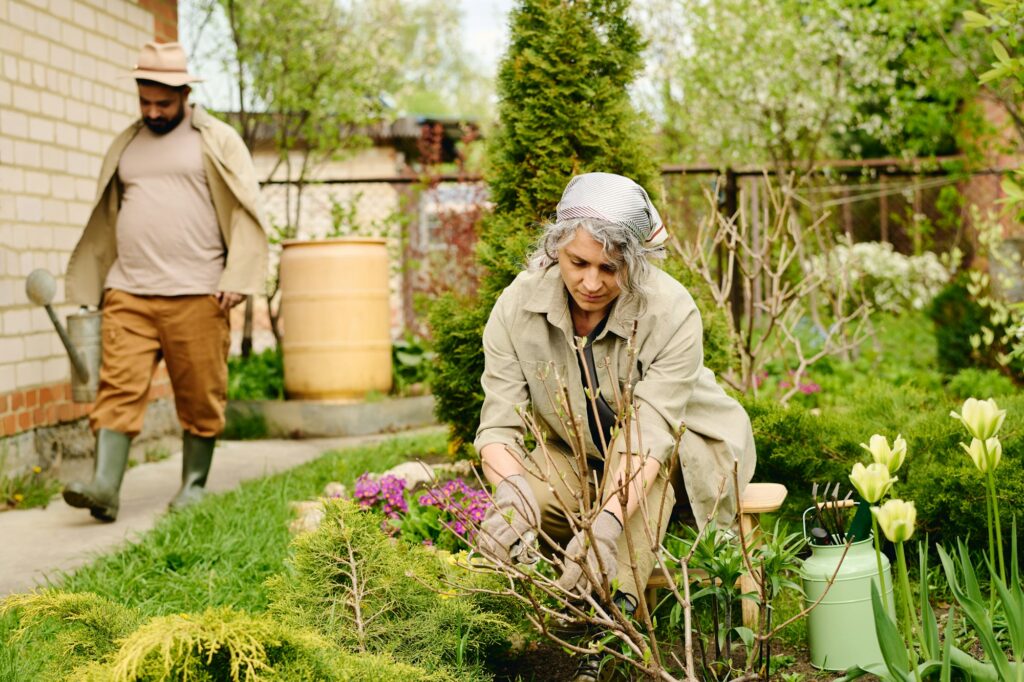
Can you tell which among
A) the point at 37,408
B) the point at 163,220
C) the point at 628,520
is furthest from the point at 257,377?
the point at 628,520

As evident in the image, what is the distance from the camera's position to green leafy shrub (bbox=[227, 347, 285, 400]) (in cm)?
731

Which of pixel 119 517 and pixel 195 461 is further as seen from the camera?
pixel 195 461

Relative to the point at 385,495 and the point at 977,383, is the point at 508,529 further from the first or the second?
the point at 977,383

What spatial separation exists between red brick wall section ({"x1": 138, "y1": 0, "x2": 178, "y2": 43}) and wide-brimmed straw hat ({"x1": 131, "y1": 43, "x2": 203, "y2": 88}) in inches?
76.6

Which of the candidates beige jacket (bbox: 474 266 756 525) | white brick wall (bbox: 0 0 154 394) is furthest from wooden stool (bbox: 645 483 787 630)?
white brick wall (bbox: 0 0 154 394)

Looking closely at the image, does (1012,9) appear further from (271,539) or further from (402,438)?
(402,438)

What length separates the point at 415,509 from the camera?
384 cm

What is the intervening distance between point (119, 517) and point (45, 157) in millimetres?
1885

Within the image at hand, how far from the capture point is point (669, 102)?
11.2 m

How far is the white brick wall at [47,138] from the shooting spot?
192 inches

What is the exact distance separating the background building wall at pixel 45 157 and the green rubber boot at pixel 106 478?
27.9 inches

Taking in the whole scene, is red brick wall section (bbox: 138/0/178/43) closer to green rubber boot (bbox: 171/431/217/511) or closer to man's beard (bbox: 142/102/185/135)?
man's beard (bbox: 142/102/185/135)

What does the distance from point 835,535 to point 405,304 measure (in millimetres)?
6731

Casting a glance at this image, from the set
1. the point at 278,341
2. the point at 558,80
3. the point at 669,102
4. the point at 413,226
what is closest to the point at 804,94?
the point at 669,102
